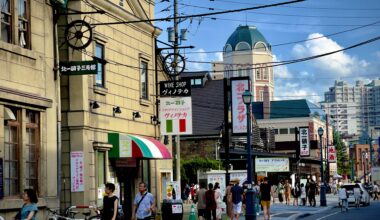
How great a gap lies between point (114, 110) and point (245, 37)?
152322 mm

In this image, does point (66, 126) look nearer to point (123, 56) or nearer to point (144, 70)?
point (123, 56)

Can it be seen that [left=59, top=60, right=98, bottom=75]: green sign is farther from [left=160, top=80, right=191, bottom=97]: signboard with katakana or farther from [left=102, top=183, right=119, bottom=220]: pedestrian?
[left=160, top=80, right=191, bottom=97]: signboard with katakana

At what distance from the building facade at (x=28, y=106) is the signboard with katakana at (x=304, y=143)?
4914cm

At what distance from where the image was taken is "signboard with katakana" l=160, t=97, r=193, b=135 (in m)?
31.7

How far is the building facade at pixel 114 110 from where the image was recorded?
1028 inches

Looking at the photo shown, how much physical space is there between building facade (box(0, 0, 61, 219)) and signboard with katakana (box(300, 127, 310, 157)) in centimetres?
4914

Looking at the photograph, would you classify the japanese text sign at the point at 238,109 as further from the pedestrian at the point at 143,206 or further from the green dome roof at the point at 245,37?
the green dome roof at the point at 245,37

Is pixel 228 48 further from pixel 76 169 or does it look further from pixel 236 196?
pixel 76 169

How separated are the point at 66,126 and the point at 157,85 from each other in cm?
862

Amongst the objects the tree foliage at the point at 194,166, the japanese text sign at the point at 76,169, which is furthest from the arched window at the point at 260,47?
the japanese text sign at the point at 76,169

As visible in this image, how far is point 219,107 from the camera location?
6788 centimetres

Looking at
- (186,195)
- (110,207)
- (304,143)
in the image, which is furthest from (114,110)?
(304,143)

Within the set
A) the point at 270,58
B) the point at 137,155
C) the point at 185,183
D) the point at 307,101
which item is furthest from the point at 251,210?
the point at 270,58

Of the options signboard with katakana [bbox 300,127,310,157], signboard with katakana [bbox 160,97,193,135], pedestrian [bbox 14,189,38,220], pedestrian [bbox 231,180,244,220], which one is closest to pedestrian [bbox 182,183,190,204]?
signboard with katakana [bbox 300,127,310,157]
